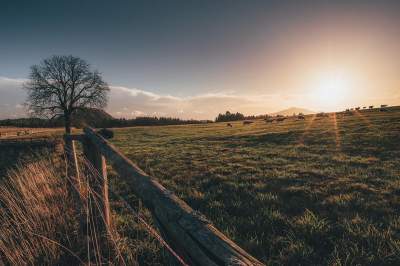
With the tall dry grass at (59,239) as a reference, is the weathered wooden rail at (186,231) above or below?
above

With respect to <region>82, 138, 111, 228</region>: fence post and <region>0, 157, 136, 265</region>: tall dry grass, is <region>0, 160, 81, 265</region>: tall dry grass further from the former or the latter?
<region>82, 138, 111, 228</region>: fence post

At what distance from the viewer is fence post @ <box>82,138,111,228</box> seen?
425 cm

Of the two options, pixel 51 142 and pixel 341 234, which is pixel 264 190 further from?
pixel 51 142

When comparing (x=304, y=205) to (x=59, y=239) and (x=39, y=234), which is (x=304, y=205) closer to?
(x=59, y=239)

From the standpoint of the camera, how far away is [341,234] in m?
4.40

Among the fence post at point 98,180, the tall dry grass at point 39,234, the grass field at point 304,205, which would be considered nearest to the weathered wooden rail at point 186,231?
the tall dry grass at point 39,234

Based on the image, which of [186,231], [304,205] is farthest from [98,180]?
[304,205]

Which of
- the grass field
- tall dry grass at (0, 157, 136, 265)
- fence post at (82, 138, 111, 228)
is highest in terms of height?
fence post at (82, 138, 111, 228)

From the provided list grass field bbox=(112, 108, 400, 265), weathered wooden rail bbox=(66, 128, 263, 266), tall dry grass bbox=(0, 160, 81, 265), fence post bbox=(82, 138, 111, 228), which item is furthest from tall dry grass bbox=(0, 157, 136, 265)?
grass field bbox=(112, 108, 400, 265)

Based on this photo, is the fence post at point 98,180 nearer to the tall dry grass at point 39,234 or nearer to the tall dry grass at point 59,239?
the tall dry grass at point 59,239

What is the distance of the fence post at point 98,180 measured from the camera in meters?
4.25

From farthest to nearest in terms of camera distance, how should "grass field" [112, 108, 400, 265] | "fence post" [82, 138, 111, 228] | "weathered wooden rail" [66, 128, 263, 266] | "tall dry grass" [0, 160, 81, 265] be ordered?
"fence post" [82, 138, 111, 228]
"grass field" [112, 108, 400, 265]
"tall dry grass" [0, 160, 81, 265]
"weathered wooden rail" [66, 128, 263, 266]

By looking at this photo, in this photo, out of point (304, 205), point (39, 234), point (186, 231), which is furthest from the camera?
point (304, 205)

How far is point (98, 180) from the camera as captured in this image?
14.8ft
